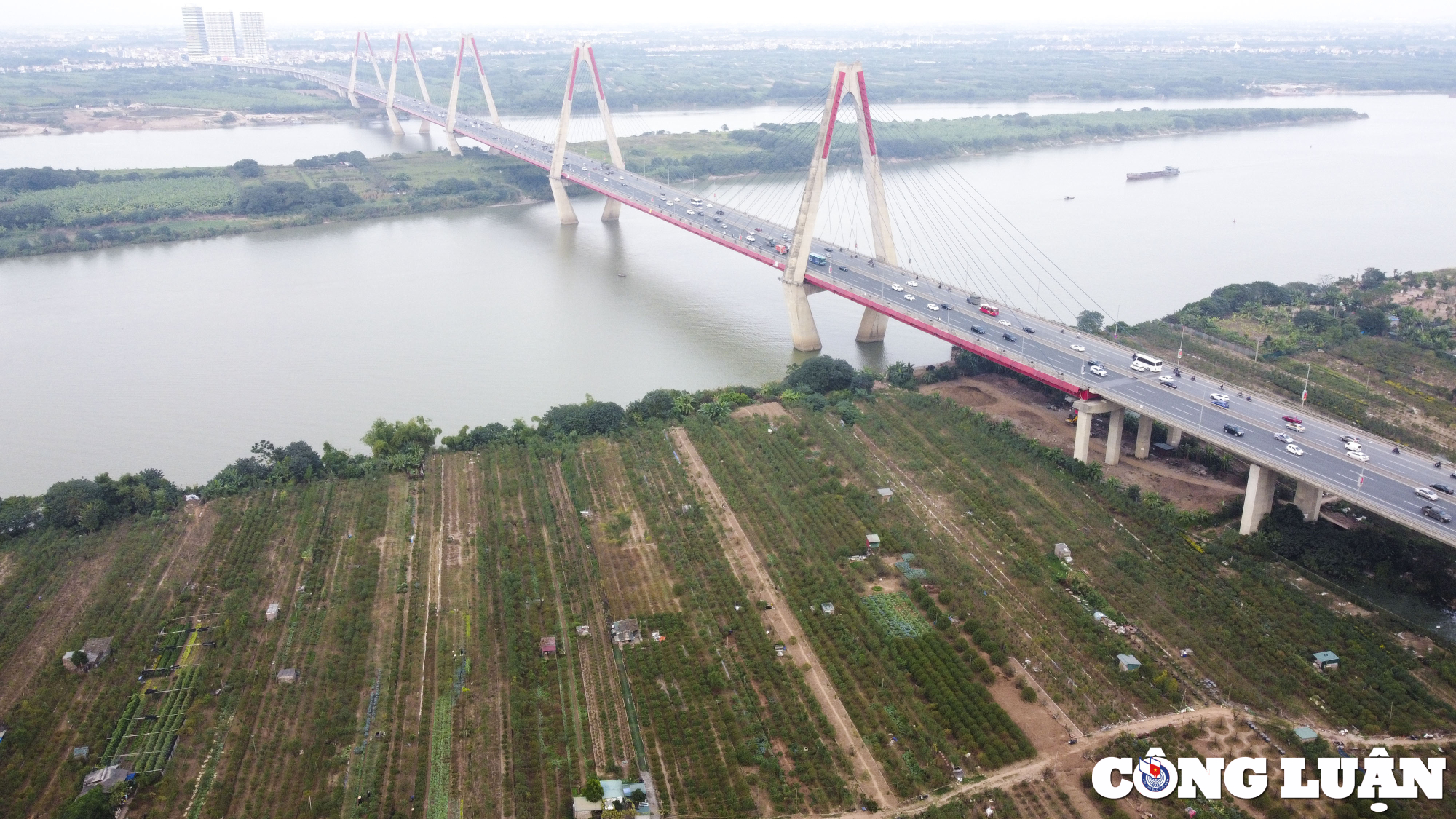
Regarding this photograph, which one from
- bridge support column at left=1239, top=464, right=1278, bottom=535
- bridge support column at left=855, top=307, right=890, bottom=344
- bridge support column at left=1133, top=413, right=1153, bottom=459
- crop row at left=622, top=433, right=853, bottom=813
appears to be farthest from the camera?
bridge support column at left=855, top=307, right=890, bottom=344

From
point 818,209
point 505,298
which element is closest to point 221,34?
point 505,298

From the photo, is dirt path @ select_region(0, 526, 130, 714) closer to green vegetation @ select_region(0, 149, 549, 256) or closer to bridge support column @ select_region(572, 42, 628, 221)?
green vegetation @ select_region(0, 149, 549, 256)

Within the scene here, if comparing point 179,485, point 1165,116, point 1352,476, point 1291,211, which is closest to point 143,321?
point 179,485

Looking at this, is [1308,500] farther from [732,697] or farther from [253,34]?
[253,34]

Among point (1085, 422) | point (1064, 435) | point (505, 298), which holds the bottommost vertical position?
point (1064, 435)
